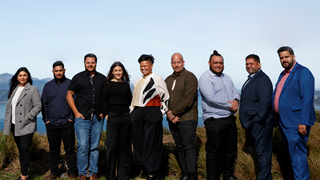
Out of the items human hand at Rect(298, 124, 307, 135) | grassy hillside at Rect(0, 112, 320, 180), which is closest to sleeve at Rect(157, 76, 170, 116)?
grassy hillside at Rect(0, 112, 320, 180)

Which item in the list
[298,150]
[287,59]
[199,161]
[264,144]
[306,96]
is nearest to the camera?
[306,96]

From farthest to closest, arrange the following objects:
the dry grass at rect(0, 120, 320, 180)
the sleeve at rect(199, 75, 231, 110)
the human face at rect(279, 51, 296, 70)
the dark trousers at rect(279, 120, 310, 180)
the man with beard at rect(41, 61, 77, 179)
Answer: the dry grass at rect(0, 120, 320, 180) → the man with beard at rect(41, 61, 77, 179) → the sleeve at rect(199, 75, 231, 110) → the human face at rect(279, 51, 296, 70) → the dark trousers at rect(279, 120, 310, 180)

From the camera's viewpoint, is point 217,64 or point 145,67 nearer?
point 217,64

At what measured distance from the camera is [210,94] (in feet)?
14.5

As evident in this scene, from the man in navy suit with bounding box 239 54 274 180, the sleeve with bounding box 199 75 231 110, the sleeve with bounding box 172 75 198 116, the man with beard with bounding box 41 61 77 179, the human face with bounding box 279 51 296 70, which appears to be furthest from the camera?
the man with beard with bounding box 41 61 77 179

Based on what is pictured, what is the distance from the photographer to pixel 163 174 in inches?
220

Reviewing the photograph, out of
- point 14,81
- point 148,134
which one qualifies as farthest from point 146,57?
point 14,81

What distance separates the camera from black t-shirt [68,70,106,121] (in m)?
4.71

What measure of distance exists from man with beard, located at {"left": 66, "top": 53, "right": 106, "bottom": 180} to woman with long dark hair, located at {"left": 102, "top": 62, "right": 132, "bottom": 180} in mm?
221

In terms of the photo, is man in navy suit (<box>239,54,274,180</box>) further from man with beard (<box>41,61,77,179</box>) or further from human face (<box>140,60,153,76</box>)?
man with beard (<box>41,61,77,179</box>)

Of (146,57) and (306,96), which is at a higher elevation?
(146,57)

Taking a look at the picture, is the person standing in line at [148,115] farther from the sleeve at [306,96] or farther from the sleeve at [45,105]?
the sleeve at [306,96]

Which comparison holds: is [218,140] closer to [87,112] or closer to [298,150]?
[298,150]

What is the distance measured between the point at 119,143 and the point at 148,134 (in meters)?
0.59
